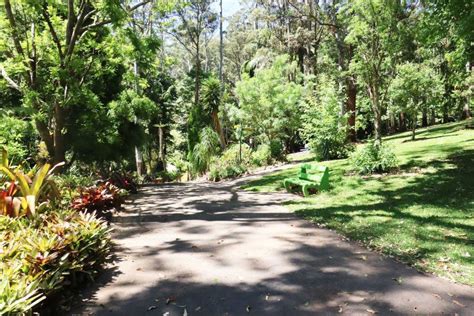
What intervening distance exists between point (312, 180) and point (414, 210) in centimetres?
321

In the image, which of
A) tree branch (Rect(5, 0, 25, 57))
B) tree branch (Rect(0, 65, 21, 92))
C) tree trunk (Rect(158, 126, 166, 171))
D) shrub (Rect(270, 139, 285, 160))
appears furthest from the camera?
tree trunk (Rect(158, 126, 166, 171))

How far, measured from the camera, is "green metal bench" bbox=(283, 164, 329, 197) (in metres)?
9.25

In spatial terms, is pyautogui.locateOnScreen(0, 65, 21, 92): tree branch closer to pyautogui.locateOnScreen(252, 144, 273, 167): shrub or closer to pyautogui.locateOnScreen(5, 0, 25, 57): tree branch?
pyautogui.locateOnScreen(5, 0, 25, 57): tree branch

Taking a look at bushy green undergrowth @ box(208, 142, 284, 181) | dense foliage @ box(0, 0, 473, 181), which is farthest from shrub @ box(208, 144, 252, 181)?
dense foliage @ box(0, 0, 473, 181)

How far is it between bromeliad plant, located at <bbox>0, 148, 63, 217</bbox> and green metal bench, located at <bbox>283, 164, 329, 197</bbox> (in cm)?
585

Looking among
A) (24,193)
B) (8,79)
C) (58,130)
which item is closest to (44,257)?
(24,193)

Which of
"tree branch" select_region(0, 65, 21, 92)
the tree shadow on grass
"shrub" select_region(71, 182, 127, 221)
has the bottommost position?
the tree shadow on grass

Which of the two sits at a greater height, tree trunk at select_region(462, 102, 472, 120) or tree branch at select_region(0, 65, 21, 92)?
tree branch at select_region(0, 65, 21, 92)

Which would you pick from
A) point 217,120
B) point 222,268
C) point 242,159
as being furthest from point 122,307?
point 217,120

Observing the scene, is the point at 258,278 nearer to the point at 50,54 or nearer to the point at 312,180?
the point at 312,180

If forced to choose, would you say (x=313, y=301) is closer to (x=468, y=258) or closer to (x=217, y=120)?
(x=468, y=258)

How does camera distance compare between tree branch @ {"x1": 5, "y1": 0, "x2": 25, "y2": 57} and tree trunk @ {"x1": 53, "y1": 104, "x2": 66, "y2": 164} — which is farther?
tree trunk @ {"x1": 53, "y1": 104, "x2": 66, "y2": 164}

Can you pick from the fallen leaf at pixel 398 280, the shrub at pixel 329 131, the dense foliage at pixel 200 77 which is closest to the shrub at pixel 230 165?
the dense foliage at pixel 200 77

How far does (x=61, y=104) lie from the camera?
351 inches
